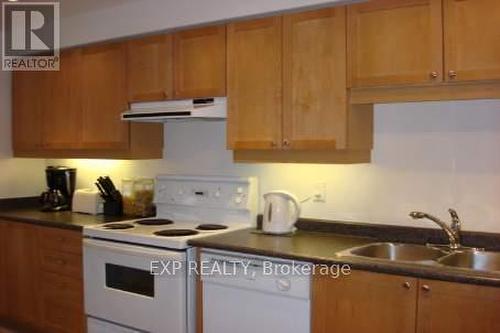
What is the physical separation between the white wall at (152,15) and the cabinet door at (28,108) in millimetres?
453

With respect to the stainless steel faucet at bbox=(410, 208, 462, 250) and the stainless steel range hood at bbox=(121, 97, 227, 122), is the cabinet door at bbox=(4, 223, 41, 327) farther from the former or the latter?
the stainless steel faucet at bbox=(410, 208, 462, 250)

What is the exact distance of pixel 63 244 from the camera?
11.2 feet

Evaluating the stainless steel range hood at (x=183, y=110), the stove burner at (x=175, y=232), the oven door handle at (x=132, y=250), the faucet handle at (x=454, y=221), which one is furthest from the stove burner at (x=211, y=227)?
the faucet handle at (x=454, y=221)

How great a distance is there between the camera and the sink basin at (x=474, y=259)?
7.81ft

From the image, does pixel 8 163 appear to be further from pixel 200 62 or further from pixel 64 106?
pixel 200 62

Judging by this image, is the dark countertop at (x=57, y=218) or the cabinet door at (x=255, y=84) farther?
the dark countertop at (x=57, y=218)

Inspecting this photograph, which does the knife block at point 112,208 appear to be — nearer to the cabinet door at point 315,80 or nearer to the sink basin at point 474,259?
the cabinet door at point 315,80

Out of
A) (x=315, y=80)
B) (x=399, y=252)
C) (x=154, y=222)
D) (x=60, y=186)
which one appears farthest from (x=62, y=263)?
(x=399, y=252)

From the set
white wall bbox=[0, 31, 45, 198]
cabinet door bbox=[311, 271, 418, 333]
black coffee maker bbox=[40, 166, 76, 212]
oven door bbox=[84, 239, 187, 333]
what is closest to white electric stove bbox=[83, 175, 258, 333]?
oven door bbox=[84, 239, 187, 333]

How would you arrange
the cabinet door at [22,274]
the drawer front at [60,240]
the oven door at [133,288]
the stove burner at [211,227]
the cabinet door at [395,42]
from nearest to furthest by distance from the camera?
the cabinet door at [395,42] < the oven door at [133,288] < the stove burner at [211,227] < the drawer front at [60,240] < the cabinet door at [22,274]

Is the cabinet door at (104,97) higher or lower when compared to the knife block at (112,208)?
higher

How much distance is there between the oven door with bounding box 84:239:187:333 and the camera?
2.77 meters

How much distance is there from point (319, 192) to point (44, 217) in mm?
1986

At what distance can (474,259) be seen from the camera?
7.92ft
